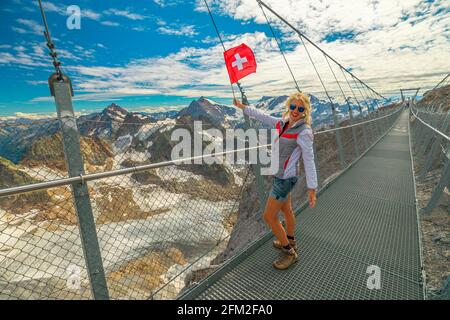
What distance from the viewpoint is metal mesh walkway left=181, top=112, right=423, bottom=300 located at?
2.88 meters

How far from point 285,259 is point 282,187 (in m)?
0.99

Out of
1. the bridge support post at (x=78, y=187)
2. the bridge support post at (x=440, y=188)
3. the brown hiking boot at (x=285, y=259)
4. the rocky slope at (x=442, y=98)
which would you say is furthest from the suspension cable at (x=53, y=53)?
the rocky slope at (x=442, y=98)

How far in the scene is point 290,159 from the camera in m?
2.96

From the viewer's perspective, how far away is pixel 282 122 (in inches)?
122

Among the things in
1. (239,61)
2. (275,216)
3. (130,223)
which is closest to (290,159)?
(275,216)

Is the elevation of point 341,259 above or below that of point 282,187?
below

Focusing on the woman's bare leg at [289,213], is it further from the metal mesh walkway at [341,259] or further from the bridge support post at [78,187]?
the bridge support post at [78,187]

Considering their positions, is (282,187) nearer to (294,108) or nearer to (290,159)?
(290,159)
